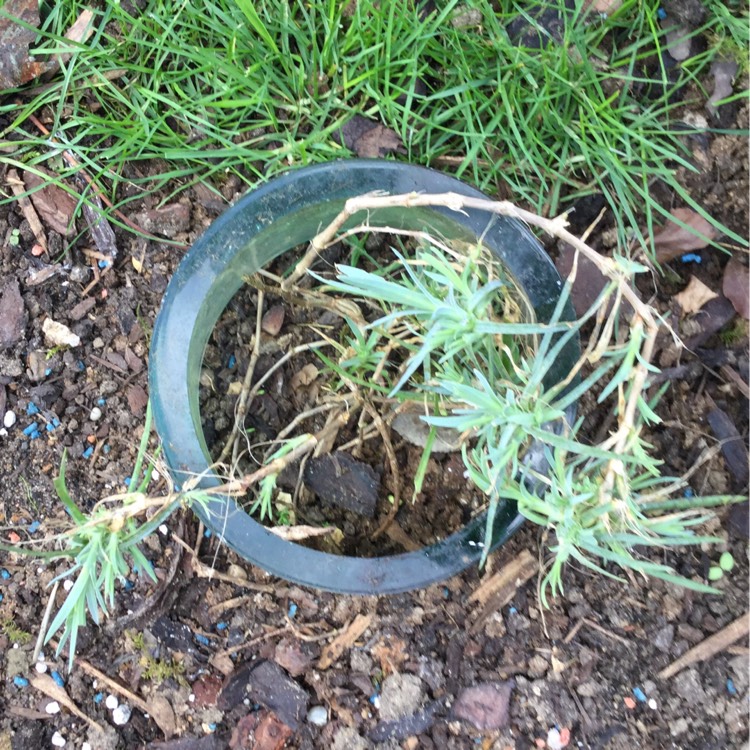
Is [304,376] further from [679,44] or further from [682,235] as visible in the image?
[679,44]

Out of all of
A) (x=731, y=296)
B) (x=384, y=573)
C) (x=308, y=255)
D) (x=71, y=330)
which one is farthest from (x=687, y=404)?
(x=71, y=330)

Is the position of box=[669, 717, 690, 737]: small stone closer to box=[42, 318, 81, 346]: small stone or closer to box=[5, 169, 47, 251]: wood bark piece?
box=[42, 318, 81, 346]: small stone

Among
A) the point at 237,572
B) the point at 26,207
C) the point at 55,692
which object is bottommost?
the point at 55,692

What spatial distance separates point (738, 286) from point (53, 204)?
1392 millimetres

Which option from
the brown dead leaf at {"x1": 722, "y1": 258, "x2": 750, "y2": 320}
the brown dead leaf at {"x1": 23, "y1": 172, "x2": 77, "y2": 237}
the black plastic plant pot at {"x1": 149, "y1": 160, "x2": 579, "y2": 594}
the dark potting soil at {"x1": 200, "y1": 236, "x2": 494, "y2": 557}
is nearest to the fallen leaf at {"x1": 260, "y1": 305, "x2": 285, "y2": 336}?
the dark potting soil at {"x1": 200, "y1": 236, "x2": 494, "y2": 557}

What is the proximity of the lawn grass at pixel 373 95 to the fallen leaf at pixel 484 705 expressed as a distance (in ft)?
2.96

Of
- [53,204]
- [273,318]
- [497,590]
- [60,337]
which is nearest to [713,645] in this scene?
[497,590]

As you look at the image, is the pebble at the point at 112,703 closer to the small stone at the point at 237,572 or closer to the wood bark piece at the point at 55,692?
the wood bark piece at the point at 55,692

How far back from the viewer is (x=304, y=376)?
1.44 m

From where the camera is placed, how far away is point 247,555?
1154 mm

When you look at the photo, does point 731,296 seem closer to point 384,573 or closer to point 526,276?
point 526,276

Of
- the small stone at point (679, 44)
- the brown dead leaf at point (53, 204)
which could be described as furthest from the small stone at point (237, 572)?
the small stone at point (679, 44)

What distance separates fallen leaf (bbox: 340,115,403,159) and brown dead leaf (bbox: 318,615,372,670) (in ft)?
2.96

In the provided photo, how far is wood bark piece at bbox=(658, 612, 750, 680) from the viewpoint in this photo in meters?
1.40
